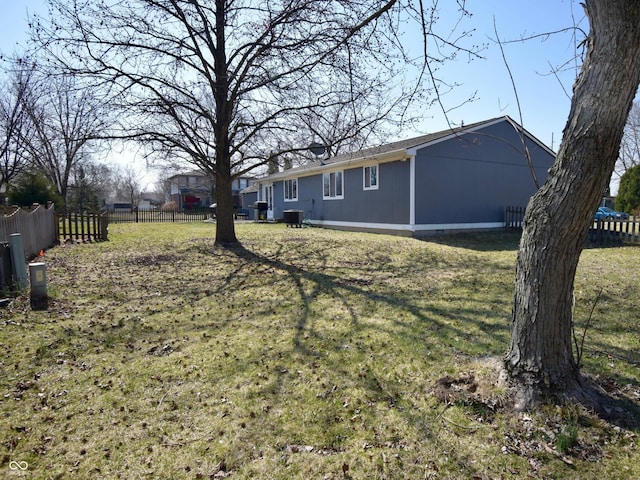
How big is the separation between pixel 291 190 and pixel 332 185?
4.94 meters

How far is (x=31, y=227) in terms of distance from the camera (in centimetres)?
956

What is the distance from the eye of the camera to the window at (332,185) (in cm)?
1841

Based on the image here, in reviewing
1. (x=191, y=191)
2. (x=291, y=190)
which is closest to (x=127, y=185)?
(x=191, y=191)

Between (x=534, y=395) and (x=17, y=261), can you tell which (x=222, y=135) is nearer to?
(x=17, y=261)

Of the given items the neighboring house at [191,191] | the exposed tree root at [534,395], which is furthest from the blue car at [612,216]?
the neighboring house at [191,191]

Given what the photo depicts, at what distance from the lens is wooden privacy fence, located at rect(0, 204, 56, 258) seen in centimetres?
775

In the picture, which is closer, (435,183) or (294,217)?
(435,183)

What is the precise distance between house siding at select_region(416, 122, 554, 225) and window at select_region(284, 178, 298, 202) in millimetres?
9926

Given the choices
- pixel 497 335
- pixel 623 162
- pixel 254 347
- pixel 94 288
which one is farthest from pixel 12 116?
pixel 623 162

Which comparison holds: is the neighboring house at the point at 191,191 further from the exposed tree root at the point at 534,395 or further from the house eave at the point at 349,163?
the exposed tree root at the point at 534,395

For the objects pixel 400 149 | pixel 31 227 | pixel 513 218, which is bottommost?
pixel 31 227

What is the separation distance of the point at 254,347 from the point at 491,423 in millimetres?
2385

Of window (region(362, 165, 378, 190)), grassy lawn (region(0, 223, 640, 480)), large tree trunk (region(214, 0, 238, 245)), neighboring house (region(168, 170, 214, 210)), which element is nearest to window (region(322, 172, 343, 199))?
window (region(362, 165, 378, 190))

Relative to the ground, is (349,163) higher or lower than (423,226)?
higher
